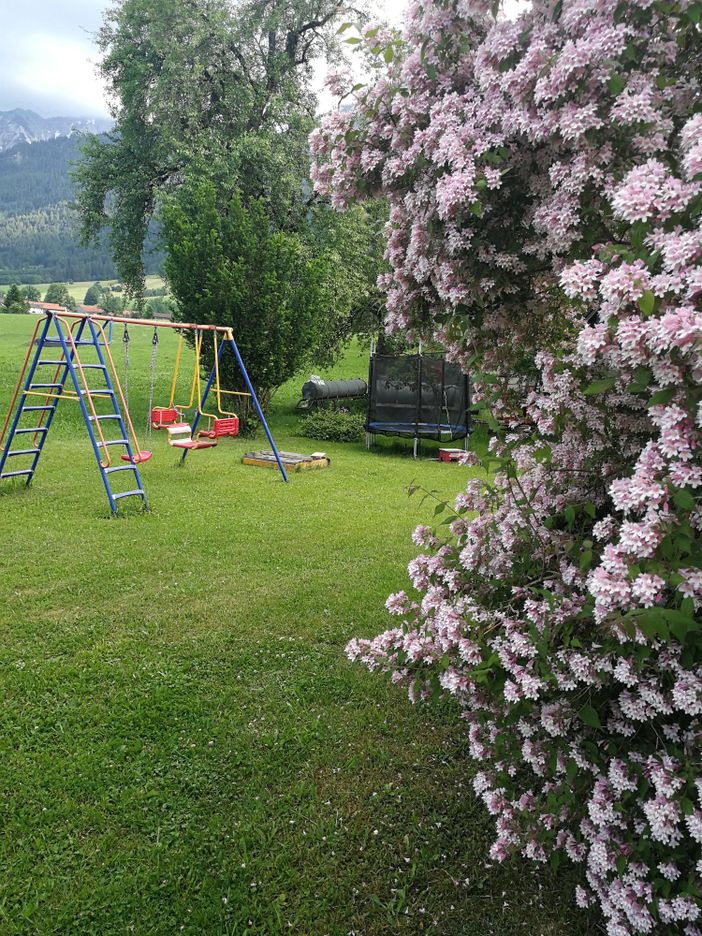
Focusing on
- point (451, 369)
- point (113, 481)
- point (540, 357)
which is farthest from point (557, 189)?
point (451, 369)

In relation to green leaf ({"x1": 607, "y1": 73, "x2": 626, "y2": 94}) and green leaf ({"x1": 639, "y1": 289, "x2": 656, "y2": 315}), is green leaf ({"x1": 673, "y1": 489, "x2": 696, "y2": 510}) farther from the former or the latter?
green leaf ({"x1": 607, "y1": 73, "x2": 626, "y2": 94})

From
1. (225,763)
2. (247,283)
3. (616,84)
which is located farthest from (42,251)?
(616,84)

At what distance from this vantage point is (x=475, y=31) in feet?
8.32

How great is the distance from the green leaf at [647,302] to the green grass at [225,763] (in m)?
2.19

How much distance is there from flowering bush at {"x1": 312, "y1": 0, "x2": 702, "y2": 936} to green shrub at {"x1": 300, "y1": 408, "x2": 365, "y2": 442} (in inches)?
481

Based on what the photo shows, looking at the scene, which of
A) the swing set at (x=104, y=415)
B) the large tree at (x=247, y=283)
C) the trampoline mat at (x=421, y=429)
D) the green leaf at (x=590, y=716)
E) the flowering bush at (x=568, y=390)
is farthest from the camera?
the trampoline mat at (x=421, y=429)

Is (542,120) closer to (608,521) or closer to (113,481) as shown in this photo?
(608,521)

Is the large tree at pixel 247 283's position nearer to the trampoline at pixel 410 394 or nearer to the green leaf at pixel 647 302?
the trampoline at pixel 410 394

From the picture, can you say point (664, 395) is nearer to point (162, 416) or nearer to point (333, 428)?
point (162, 416)

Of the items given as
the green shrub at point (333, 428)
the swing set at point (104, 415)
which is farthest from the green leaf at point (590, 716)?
the green shrub at point (333, 428)

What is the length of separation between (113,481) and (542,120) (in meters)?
8.24

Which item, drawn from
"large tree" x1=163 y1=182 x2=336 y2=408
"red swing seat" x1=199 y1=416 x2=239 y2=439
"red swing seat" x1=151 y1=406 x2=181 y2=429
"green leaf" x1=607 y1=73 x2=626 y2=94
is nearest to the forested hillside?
"large tree" x1=163 y1=182 x2=336 y2=408

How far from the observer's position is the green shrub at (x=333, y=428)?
597 inches

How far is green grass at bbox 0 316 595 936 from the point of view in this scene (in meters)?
2.52
